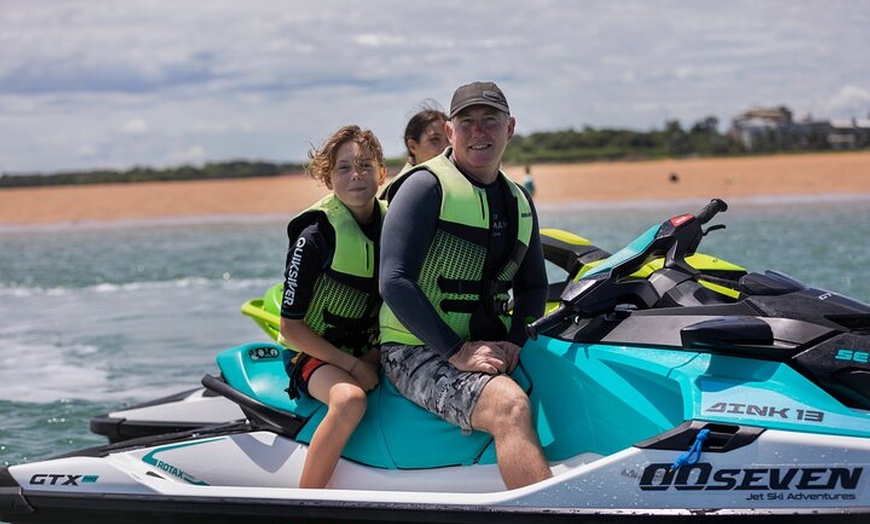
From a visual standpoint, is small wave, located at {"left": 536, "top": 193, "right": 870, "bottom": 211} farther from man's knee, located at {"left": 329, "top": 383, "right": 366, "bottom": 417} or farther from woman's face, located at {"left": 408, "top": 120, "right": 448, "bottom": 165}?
man's knee, located at {"left": 329, "top": 383, "right": 366, "bottom": 417}

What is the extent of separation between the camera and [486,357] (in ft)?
10.7

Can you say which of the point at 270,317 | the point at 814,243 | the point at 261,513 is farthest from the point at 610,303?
the point at 814,243

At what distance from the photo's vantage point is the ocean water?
704 cm

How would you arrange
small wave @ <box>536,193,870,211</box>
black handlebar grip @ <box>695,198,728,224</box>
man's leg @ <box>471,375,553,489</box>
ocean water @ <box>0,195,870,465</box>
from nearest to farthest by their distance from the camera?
1. man's leg @ <box>471,375,553,489</box>
2. black handlebar grip @ <box>695,198,728,224</box>
3. ocean water @ <box>0,195,870,465</box>
4. small wave @ <box>536,193,870,211</box>

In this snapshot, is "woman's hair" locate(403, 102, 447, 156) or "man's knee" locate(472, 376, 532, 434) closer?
"man's knee" locate(472, 376, 532, 434)

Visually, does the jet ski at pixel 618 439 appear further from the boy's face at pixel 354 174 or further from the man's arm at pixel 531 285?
the boy's face at pixel 354 174

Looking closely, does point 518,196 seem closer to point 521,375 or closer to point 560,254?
point 521,375

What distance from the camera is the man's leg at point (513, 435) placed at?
3.15 metres

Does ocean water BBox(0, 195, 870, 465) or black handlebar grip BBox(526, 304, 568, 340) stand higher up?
black handlebar grip BBox(526, 304, 568, 340)

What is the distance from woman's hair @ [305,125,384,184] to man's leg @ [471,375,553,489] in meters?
0.95

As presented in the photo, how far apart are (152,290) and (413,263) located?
11819 mm

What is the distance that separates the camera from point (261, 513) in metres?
3.34

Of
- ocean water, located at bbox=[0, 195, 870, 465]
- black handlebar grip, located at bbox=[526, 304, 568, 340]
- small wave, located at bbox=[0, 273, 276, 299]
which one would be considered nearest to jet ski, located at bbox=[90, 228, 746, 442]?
ocean water, located at bbox=[0, 195, 870, 465]

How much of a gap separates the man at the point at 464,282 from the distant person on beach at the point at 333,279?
0.14 m
